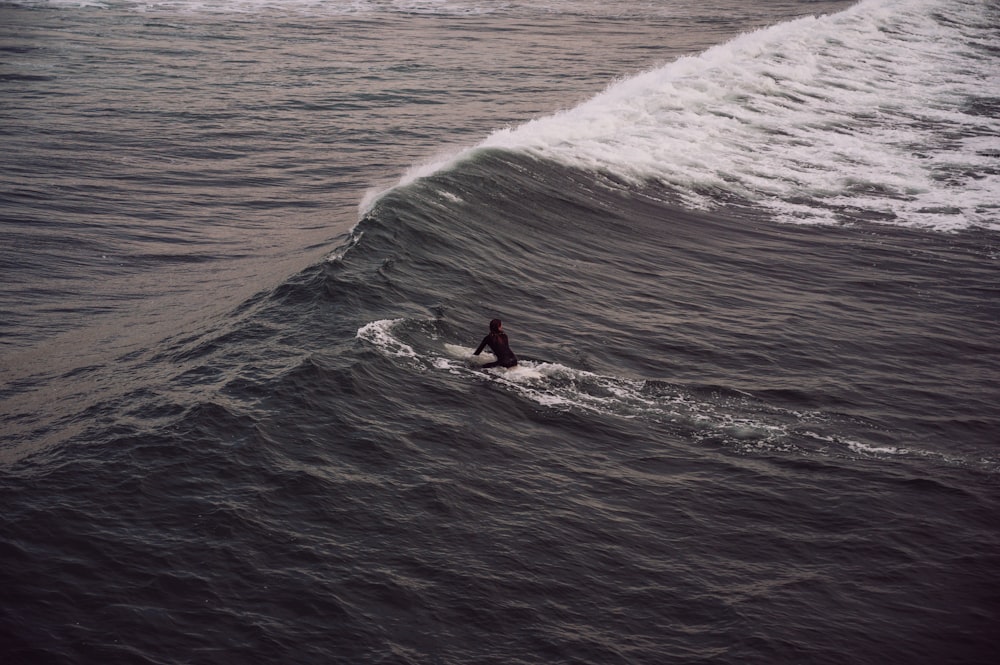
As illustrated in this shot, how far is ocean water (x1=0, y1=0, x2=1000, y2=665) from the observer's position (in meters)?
11.7

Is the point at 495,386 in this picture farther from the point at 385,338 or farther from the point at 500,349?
the point at 385,338

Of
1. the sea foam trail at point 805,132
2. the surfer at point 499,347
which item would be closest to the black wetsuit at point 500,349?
the surfer at point 499,347

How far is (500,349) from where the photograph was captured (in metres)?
16.8

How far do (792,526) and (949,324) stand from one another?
9.39 meters

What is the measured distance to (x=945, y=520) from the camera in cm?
1398

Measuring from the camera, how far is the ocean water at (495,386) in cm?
1173

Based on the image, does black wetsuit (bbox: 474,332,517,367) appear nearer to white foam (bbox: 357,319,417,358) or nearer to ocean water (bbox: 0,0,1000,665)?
ocean water (bbox: 0,0,1000,665)

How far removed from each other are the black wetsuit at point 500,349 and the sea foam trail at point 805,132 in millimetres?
9287

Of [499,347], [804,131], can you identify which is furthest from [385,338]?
[804,131]

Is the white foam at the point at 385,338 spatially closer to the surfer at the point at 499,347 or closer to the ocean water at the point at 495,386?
the ocean water at the point at 495,386

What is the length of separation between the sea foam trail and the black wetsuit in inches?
366

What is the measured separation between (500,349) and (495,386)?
613mm

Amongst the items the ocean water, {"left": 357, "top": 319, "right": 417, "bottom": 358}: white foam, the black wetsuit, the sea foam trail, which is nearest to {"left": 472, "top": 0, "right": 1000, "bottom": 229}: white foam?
the sea foam trail

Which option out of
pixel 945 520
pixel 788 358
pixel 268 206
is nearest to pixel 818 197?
pixel 788 358
